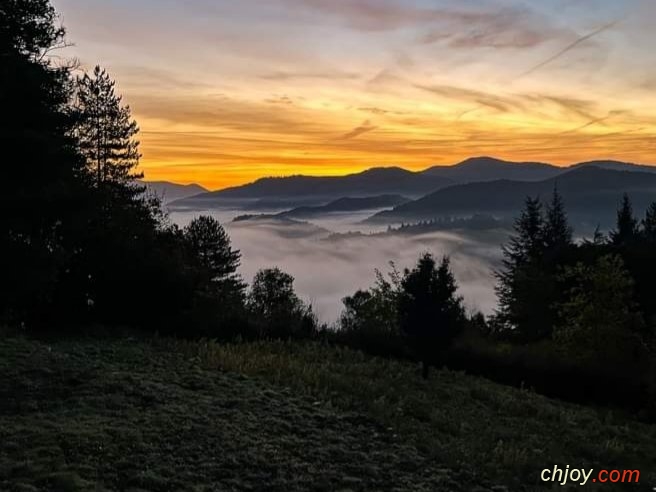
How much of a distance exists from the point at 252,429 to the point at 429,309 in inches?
474

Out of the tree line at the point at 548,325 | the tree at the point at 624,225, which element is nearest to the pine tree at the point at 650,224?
the tree line at the point at 548,325

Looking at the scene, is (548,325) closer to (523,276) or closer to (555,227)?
(523,276)

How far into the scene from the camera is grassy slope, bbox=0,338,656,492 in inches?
299

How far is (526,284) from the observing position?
49.0 m

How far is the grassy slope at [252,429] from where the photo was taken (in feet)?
24.9

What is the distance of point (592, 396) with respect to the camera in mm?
28094

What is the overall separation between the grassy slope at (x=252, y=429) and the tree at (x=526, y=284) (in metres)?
31.1

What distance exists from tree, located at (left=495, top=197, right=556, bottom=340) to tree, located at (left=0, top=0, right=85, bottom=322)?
41830 millimetres

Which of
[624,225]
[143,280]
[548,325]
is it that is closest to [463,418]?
[143,280]

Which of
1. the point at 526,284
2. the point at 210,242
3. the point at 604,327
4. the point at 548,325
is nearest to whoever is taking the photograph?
the point at 604,327

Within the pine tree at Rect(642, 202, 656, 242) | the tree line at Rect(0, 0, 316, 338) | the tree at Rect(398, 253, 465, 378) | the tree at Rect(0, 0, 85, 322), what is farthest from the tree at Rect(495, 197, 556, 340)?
the tree at Rect(0, 0, 85, 322)

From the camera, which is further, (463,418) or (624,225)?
(624,225)

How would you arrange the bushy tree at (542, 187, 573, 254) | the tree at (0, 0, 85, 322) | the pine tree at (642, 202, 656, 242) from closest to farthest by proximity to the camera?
the tree at (0, 0, 85, 322) < the pine tree at (642, 202, 656, 242) < the bushy tree at (542, 187, 573, 254)

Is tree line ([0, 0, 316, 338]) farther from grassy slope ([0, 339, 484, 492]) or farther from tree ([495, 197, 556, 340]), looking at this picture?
tree ([495, 197, 556, 340])
